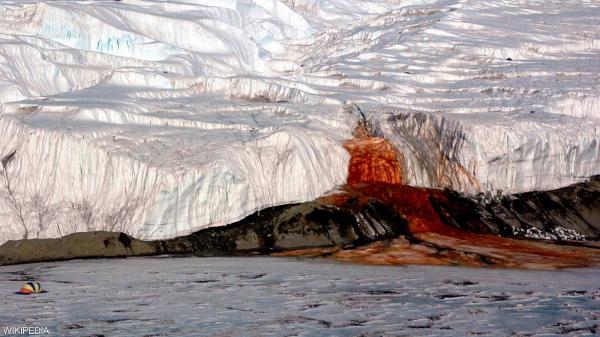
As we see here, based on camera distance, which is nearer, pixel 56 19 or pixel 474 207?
pixel 474 207

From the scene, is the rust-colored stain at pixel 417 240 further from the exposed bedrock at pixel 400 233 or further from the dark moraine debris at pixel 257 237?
the dark moraine debris at pixel 257 237

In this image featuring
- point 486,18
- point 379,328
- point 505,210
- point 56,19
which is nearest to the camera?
point 379,328

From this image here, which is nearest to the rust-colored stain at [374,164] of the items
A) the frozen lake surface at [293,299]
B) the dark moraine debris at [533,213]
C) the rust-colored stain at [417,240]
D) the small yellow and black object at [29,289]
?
Result: the rust-colored stain at [417,240]

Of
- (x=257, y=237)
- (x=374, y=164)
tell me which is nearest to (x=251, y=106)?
(x=374, y=164)

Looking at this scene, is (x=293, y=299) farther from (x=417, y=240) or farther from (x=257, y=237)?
(x=417, y=240)

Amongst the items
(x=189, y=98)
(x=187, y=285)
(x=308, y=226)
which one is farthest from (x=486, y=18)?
(x=187, y=285)

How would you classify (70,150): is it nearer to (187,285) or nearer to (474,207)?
(187,285)
